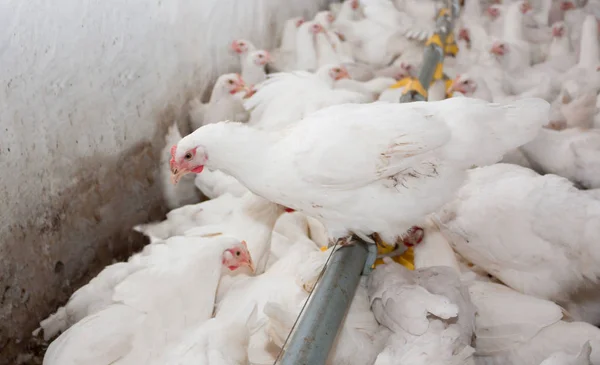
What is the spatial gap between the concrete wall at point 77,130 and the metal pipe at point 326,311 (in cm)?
97

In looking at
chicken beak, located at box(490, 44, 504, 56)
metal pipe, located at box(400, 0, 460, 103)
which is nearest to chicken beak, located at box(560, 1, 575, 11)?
metal pipe, located at box(400, 0, 460, 103)

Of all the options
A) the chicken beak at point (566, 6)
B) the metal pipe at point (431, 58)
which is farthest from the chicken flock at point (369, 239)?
the chicken beak at point (566, 6)

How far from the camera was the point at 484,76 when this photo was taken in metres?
2.97

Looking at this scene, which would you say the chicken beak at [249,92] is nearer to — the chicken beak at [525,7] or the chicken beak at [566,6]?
the chicken beak at [525,7]

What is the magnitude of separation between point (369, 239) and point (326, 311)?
0.39 metres

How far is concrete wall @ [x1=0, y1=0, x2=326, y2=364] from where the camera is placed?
143cm

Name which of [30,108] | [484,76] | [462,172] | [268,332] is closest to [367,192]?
[462,172]

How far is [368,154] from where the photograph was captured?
1.21 metres

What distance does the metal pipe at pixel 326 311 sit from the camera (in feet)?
3.10

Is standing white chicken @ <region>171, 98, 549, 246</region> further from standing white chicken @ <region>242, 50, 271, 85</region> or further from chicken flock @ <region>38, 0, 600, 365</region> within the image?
standing white chicken @ <region>242, 50, 271, 85</region>

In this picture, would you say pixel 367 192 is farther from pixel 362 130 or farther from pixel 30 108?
pixel 30 108

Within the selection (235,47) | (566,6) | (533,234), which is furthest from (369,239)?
(566,6)

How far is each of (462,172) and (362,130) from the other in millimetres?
342

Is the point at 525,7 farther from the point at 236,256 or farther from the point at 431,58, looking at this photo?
the point at 236,256
